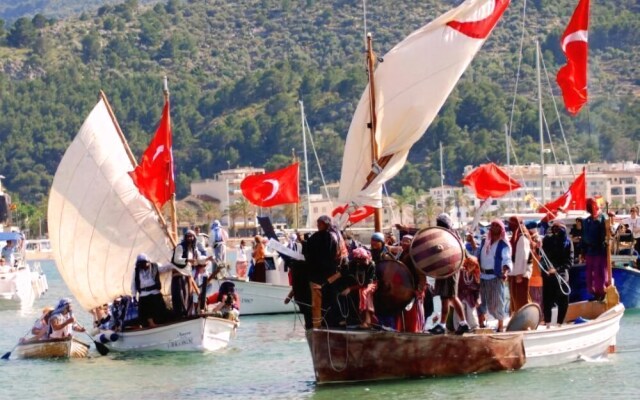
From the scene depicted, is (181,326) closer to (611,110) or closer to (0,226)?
(0,226)

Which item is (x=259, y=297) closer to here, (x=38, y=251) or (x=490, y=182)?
(x=490, y=182)

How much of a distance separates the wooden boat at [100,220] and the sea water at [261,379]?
7.31 feet

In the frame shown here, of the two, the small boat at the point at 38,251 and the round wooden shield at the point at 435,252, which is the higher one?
the small boat at the point at 38,251

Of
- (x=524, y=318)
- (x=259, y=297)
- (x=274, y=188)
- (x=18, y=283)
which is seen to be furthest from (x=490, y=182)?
(x=524, y=318)

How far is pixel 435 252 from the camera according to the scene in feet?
70.8

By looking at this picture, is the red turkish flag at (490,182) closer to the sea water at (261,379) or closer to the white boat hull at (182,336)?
the sea water at (261,379)

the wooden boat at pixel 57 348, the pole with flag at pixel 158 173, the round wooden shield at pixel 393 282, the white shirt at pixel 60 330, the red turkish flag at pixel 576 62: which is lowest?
the wooden boat at pixel 57 348

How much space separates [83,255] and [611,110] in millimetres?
138353

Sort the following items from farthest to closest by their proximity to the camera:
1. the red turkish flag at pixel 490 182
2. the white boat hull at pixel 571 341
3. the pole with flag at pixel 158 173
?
1. the red turkish flag at pixel 490 182
2. the pole with flag at pixel 158 173
3. the white boat hull at pixel 571 341

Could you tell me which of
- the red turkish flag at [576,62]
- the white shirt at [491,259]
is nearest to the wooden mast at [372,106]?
the white shirt at [491,259]

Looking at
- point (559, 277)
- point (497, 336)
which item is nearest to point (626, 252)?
point (559, 277)

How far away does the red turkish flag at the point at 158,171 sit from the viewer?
32219mm

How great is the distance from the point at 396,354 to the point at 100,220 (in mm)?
11343

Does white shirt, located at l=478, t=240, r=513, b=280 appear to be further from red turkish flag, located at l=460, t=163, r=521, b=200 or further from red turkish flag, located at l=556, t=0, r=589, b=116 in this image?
red turkish flag, located at l=460, t=163, r=521, b=200
